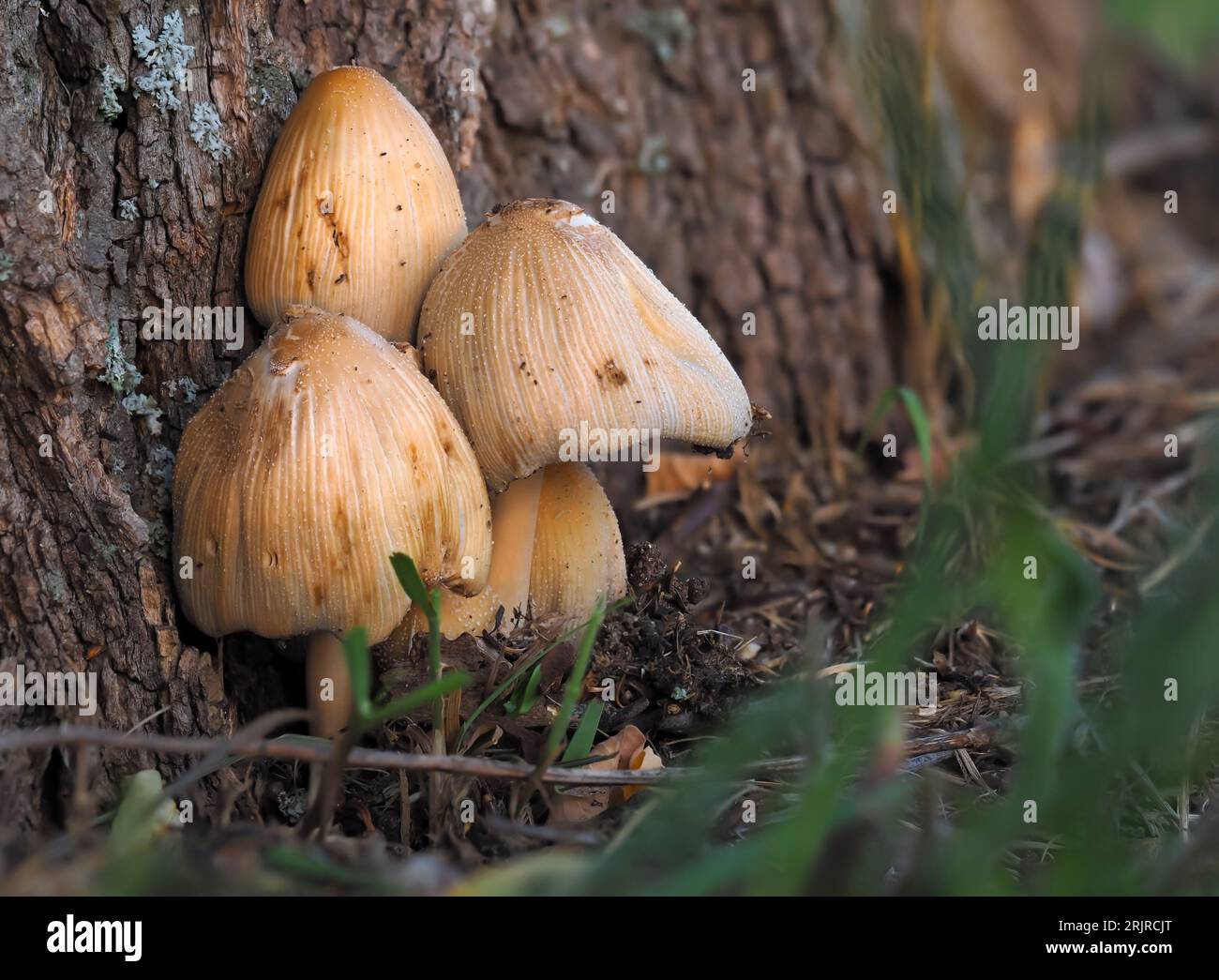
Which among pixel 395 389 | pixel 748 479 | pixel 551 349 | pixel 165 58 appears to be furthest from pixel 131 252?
pixel 748 479

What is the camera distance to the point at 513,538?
2357 millimetres

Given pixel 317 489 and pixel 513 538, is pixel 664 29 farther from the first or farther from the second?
pixel 317 489

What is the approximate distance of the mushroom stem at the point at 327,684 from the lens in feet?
7.18

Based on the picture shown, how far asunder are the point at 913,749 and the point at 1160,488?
1.66 metres

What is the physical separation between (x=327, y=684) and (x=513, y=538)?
1.48 ft

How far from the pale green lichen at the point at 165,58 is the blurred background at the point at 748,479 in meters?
0.03

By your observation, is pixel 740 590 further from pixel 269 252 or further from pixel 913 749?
pixel 269 252

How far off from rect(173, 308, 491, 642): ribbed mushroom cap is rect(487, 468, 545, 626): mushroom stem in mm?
279

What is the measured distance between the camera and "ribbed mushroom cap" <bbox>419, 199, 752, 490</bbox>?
206 cm

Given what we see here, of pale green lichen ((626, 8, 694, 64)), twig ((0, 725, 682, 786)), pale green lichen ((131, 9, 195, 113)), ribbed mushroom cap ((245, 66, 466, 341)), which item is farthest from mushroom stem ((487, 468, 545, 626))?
pale green lichen ((626, 8, 694, 64))

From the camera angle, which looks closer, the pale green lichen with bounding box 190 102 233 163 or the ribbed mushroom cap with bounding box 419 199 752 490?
the ribbed mushroom cap with bounding box 419 199 752 490

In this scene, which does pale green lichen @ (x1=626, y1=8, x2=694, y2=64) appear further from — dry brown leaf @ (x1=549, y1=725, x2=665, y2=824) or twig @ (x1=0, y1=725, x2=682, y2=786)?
twig @ (x1=0, y1=725, x2=682, y2=786)

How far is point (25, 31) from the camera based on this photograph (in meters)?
1.96

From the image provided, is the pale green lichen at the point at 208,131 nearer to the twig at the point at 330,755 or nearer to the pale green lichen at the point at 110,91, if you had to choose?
the pale green lichen at the point at 110,91
